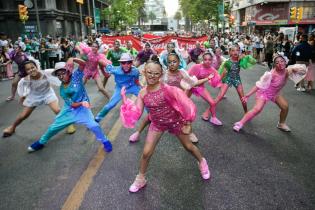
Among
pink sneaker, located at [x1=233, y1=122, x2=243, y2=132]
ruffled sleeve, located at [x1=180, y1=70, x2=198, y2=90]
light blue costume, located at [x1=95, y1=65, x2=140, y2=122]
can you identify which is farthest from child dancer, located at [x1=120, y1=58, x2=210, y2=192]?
light blue costume, located at [x1=95, y1=65, x2=140, y2=122]

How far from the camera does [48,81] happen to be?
5.95 m

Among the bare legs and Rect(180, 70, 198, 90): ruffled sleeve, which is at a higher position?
Rect(180, 70, 198, 90): ruffled sleeve

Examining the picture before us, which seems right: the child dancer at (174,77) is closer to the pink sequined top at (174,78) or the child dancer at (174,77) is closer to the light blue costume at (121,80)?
the pink sequined top at (174,78)

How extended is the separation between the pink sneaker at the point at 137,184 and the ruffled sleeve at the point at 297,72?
355cm

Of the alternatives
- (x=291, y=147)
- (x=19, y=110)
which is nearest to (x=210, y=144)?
(x=291, y=147)

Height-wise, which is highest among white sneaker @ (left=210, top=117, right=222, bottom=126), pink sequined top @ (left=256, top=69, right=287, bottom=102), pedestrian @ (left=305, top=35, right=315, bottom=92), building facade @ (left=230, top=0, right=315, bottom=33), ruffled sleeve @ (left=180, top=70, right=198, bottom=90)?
building facade @ (left=230, top=0, right=315, bottom=33)

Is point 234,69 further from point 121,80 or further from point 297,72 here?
point 121,80

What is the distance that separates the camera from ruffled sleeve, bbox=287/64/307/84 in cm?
565

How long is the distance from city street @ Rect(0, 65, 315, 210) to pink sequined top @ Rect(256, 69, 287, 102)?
2.40 feet

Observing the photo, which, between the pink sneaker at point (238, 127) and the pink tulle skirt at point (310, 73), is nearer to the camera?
the pink sneaker at point (238, 127)

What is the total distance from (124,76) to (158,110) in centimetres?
271

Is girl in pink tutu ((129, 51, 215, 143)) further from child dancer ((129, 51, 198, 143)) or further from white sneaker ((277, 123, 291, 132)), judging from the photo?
white sneaker ((277, 123, 291, 132))

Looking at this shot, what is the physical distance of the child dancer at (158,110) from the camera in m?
3.64

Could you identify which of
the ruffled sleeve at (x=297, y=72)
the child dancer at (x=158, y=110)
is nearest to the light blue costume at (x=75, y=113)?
the child dancer at (x=158, y=110)
